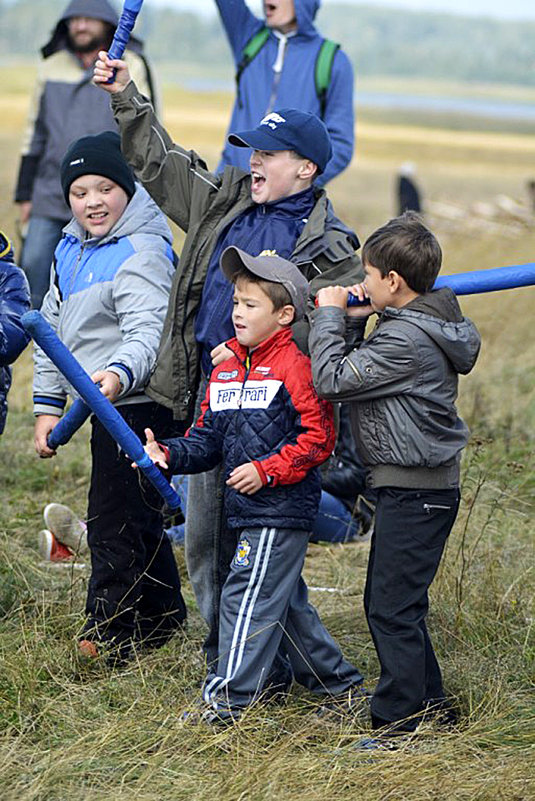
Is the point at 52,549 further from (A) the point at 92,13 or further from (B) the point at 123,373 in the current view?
(A) the point at 92,13

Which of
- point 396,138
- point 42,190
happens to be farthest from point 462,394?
point 396,138

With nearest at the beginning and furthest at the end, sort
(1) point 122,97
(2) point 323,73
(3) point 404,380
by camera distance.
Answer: (3) point 404,380 → (1) point 122,97 → (2) point 323,73

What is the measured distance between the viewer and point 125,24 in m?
4.05

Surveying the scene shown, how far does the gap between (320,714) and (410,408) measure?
1.05 metres

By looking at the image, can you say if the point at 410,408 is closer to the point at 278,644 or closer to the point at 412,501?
the point at 412,501

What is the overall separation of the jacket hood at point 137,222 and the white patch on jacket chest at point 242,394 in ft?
2.69

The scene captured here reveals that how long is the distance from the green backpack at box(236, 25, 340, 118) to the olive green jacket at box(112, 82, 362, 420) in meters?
2.30

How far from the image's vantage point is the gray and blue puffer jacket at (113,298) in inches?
169

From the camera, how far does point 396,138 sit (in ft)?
229

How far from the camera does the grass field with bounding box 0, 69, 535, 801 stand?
3.41 m

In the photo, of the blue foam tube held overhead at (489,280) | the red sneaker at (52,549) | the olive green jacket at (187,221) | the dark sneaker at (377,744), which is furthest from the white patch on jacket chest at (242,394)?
the red sneaker at (52,549)

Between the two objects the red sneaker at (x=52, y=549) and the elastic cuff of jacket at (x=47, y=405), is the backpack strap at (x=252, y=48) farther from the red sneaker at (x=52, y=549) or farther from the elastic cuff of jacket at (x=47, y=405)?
the elastic cuff of jacket at (x=47, y=405)

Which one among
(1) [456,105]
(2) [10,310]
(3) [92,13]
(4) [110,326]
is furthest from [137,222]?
(1) [456,105]

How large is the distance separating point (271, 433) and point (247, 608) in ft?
1.72
